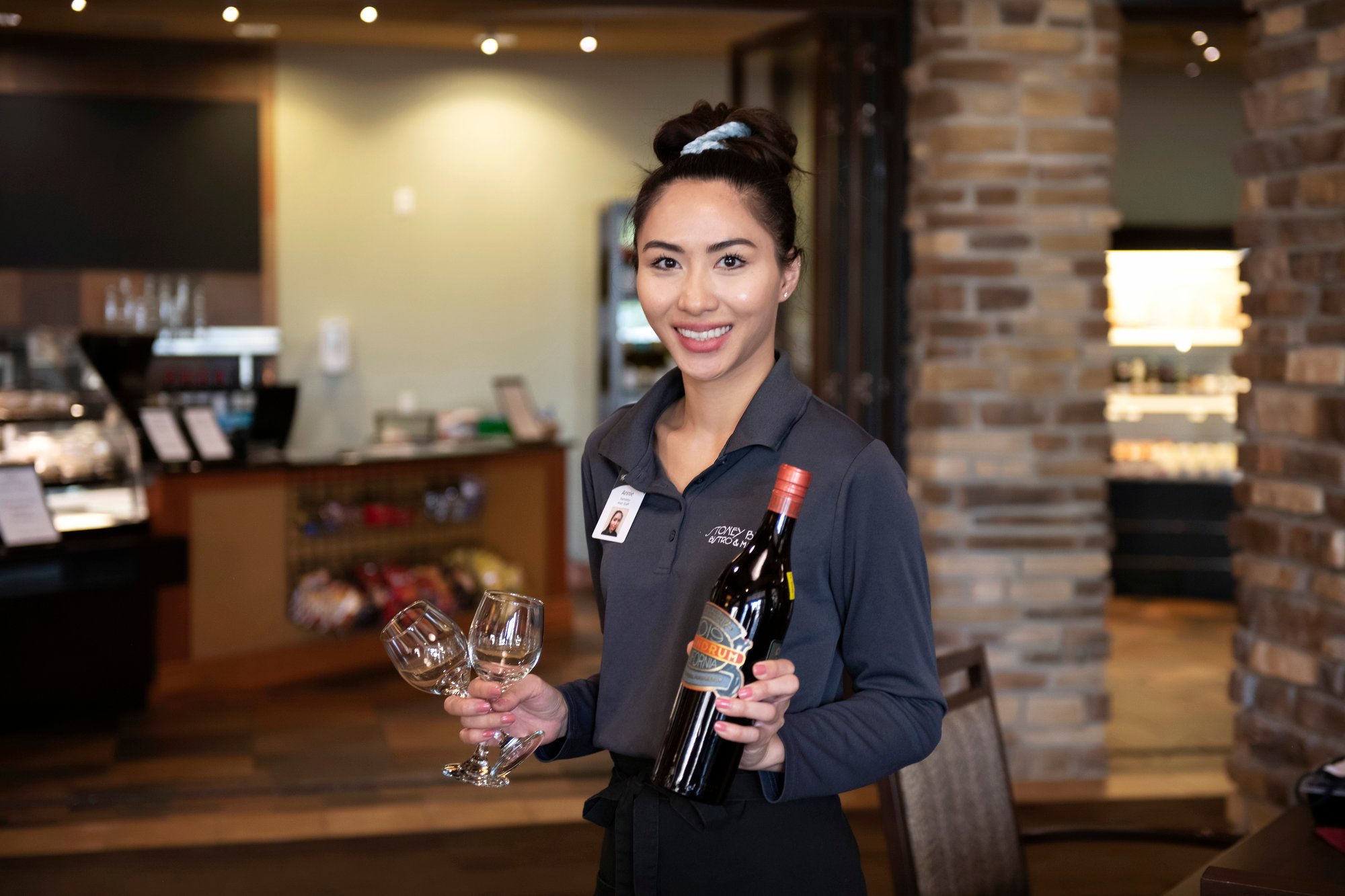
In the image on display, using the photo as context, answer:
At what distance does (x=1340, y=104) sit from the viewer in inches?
101

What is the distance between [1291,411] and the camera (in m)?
2.73

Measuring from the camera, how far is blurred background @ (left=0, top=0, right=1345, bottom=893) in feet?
11.9

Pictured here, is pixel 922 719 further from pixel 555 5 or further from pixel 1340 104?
pixel 555 5

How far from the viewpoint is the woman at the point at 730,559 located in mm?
1406

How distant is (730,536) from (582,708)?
33cm

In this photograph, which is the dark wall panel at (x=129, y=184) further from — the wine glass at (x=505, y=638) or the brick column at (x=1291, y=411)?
the wine glass at (x=505, y=638)

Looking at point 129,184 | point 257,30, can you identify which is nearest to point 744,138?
point 257,30

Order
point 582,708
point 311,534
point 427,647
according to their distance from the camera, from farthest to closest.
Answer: point 311,534 → point 582,708 → point 427,647

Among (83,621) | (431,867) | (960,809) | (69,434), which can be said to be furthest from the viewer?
(69,434)

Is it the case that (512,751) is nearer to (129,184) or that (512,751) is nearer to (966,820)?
(966,820)

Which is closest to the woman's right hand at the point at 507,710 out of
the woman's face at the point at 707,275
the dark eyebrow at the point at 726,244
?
the woman's face at the point at 707,275

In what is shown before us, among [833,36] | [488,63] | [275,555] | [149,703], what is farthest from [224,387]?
[833,36]

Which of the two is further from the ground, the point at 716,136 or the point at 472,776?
the point at 716,136

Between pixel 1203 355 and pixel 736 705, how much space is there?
7924 mm
